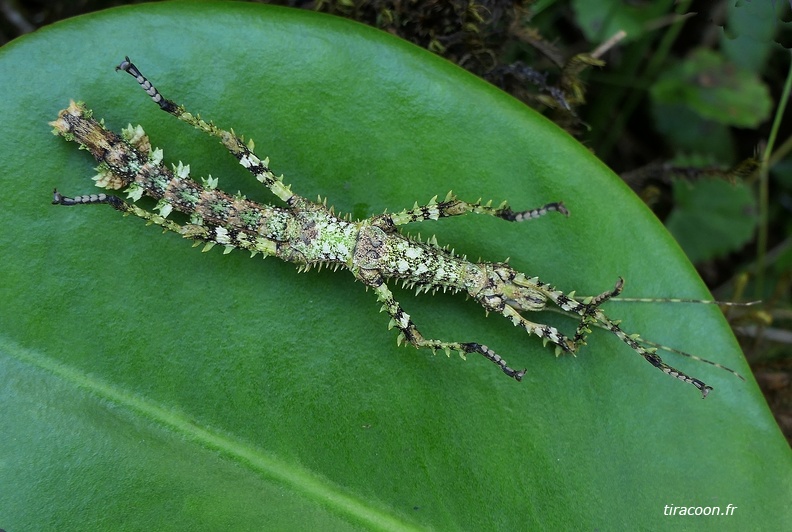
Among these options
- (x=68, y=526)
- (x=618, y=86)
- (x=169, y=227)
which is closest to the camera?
(x=68, y=526)

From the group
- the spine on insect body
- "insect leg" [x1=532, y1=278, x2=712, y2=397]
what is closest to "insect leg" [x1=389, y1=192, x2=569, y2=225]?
"insect leg" [x1=532, y1=278, x2=712, y2=397]

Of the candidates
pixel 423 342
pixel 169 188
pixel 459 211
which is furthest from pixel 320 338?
pixel 169 188

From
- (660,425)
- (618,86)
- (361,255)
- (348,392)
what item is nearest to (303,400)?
(348,392)

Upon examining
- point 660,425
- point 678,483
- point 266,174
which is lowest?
point 678,483

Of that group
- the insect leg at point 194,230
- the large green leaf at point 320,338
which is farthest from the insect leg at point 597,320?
the insect leg at point 194,230

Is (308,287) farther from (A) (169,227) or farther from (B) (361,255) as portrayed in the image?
(A) (169,227)

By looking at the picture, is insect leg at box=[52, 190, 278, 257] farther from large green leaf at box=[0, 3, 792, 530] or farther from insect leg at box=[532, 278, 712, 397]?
insect leg at box=[532, 278, 712, 397]

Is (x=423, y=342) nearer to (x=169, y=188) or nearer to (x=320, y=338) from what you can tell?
(x=320, y=338)
